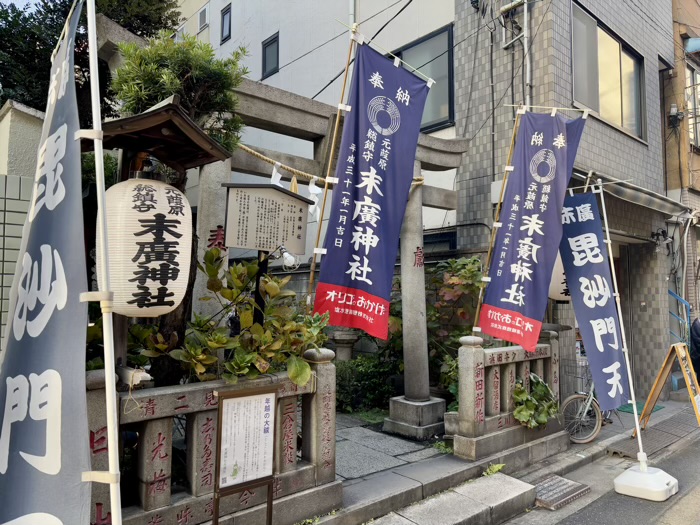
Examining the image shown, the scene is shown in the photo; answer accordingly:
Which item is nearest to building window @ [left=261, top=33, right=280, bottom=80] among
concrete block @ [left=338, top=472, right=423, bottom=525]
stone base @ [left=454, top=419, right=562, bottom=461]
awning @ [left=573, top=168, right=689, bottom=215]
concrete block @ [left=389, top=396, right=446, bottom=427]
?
awning @ [left=573, top=168, right=689, bottom=215]

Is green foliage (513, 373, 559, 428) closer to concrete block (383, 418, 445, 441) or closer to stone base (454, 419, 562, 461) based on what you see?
stone base (454, 419, 562, 461)

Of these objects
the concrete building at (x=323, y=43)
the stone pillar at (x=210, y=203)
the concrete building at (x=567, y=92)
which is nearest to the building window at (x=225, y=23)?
the concrete building at (x=323, y=43)

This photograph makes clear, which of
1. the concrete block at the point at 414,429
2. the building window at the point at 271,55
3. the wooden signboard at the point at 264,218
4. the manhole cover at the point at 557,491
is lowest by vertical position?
the manhole cover at the point at 557,491

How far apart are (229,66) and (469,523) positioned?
5.41 meters

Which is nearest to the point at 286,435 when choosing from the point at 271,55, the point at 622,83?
the point at 622,83

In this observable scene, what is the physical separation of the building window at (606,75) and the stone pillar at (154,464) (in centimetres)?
1031

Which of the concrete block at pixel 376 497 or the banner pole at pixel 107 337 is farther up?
the banner pole at pixel 107 337

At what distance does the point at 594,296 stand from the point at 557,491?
2940 mm

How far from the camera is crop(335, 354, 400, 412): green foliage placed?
9.50 metres

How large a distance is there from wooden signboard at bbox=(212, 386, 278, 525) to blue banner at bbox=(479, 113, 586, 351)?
404 cm

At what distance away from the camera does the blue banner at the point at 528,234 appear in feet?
24.0

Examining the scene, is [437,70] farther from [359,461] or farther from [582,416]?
[359,461]

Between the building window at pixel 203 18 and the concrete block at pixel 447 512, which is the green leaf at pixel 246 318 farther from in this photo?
the building window at pixel 203 18

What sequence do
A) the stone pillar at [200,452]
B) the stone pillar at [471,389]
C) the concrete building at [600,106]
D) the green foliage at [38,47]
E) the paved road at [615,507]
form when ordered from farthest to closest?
the concrete building at [600,106]
the green foliage at [38,47]
the stone pillar at [471,389]
the paved road at [615,507]
the stone pillar at [200,452]
